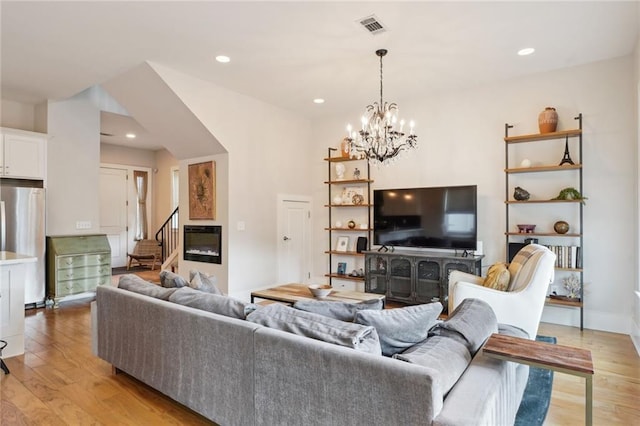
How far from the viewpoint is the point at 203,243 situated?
5.50 meters

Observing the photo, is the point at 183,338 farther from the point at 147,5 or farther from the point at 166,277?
the point at 147,5

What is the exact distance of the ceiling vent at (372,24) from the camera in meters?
3.20

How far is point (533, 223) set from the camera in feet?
15.0

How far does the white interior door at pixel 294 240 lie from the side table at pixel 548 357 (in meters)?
4.56

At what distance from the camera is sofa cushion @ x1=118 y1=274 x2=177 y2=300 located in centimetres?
253

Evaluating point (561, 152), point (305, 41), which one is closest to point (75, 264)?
point (305, 41)

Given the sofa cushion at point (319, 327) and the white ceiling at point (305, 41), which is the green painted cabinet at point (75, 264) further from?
the sofa cushion at point (319, 327)

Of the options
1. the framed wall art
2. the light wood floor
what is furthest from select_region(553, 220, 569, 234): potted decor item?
the framed wall art

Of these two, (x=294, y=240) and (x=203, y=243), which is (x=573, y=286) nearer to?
(x=294, y=240)

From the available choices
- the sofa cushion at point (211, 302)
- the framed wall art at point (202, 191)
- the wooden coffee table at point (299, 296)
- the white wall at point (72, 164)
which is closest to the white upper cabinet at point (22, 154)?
the white wall at point (72, 164)

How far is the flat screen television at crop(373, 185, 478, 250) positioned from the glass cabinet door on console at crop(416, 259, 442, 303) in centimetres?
28

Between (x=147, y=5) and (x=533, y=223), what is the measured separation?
15.6ft

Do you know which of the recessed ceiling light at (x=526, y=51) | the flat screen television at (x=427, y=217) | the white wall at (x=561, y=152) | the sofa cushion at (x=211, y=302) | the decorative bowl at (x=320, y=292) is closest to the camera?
the sofa cushion at (x=211, y=302)

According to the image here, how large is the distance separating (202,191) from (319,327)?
4250 millimetres
